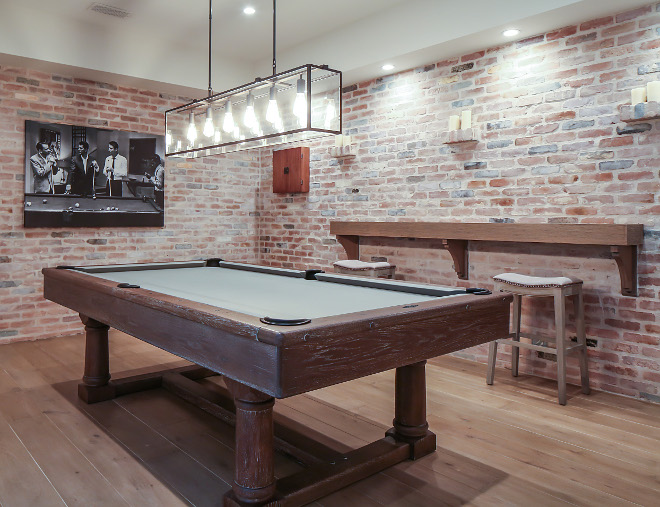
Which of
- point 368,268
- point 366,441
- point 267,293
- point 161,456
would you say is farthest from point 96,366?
point 368,268

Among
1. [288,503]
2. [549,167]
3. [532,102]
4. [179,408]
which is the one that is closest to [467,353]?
[549,167]

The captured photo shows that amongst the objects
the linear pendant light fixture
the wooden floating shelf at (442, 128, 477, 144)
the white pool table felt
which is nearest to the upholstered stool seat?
the white pool table felt

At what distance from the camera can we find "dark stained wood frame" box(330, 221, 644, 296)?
10.1ft

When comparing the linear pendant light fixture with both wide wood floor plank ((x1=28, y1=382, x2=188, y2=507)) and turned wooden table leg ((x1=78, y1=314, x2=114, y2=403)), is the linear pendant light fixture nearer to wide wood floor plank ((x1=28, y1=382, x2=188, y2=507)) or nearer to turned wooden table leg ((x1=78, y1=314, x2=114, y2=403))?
turned wooden table leg ((x1=78, y1=314, x2=114, y2=403))

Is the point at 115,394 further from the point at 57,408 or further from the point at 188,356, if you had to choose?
the point at 188,356

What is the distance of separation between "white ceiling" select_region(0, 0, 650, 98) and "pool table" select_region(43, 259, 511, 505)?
2.17m

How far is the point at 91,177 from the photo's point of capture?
501 centimetres

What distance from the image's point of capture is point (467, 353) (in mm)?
4234

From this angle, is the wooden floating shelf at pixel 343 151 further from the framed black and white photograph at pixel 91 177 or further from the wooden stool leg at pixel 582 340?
the wooden stool leg at pixel 582 340

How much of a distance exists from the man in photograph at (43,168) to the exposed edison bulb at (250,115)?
282cm

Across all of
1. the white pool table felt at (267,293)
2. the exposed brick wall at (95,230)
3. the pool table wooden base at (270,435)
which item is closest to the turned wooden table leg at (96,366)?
the pool table wooden base at (270,435)

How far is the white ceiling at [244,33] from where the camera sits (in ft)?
12.3

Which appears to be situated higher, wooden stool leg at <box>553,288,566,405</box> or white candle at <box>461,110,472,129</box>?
white candle at <box>461,110,472,129</box>

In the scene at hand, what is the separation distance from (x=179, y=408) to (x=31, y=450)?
0.82m
